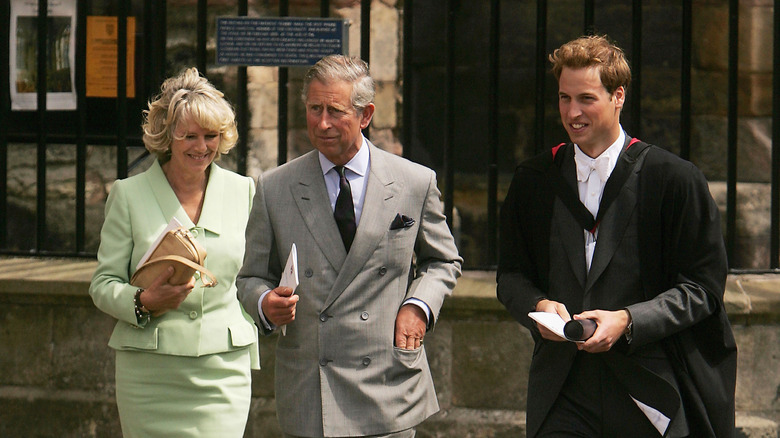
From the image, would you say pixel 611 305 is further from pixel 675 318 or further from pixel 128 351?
pixel 128 351

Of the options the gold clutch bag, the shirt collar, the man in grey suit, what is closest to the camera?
the man in grey suit

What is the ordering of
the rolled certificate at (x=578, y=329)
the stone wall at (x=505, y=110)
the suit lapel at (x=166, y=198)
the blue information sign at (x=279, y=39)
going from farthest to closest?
the stone wall at (x=505, y=110)
the blue information sign at (x=279, y=39)
the suit lapel at (x=166, y=198)
the rolled certificate at (x=578, y=329)

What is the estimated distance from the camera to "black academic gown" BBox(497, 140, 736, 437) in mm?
3721

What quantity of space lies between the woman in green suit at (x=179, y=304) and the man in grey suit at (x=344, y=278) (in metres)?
0.57

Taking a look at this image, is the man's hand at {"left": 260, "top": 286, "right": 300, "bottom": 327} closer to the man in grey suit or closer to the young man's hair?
the man in grey suit

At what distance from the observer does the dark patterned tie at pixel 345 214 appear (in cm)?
406

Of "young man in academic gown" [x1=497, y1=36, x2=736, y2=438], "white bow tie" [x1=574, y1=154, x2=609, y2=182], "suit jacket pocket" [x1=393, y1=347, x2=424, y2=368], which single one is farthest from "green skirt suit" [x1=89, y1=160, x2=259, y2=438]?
"white bow tie" [x1=574, y1=154, x2=609, y2=182]

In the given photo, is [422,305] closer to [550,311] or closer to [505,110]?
[550,311]

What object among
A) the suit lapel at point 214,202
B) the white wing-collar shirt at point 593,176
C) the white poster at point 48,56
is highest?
the white poster at point 48,56

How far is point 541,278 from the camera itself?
13.0 feet

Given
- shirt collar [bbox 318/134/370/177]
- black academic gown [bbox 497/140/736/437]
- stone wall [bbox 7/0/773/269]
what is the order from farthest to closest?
stone wall [bbox 7/0/773/269] < shirt collar [bbox 318/134/370/177] < black academic gown [bbox 497/140/736/437]

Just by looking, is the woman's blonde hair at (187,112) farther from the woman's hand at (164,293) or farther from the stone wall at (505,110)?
the stone wall at (505,110)

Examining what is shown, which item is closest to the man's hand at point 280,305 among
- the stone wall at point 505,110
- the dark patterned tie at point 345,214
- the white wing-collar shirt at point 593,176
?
the dark patterned tie at point 345,214

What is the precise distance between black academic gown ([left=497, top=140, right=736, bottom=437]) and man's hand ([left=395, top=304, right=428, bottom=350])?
0.36 meters
